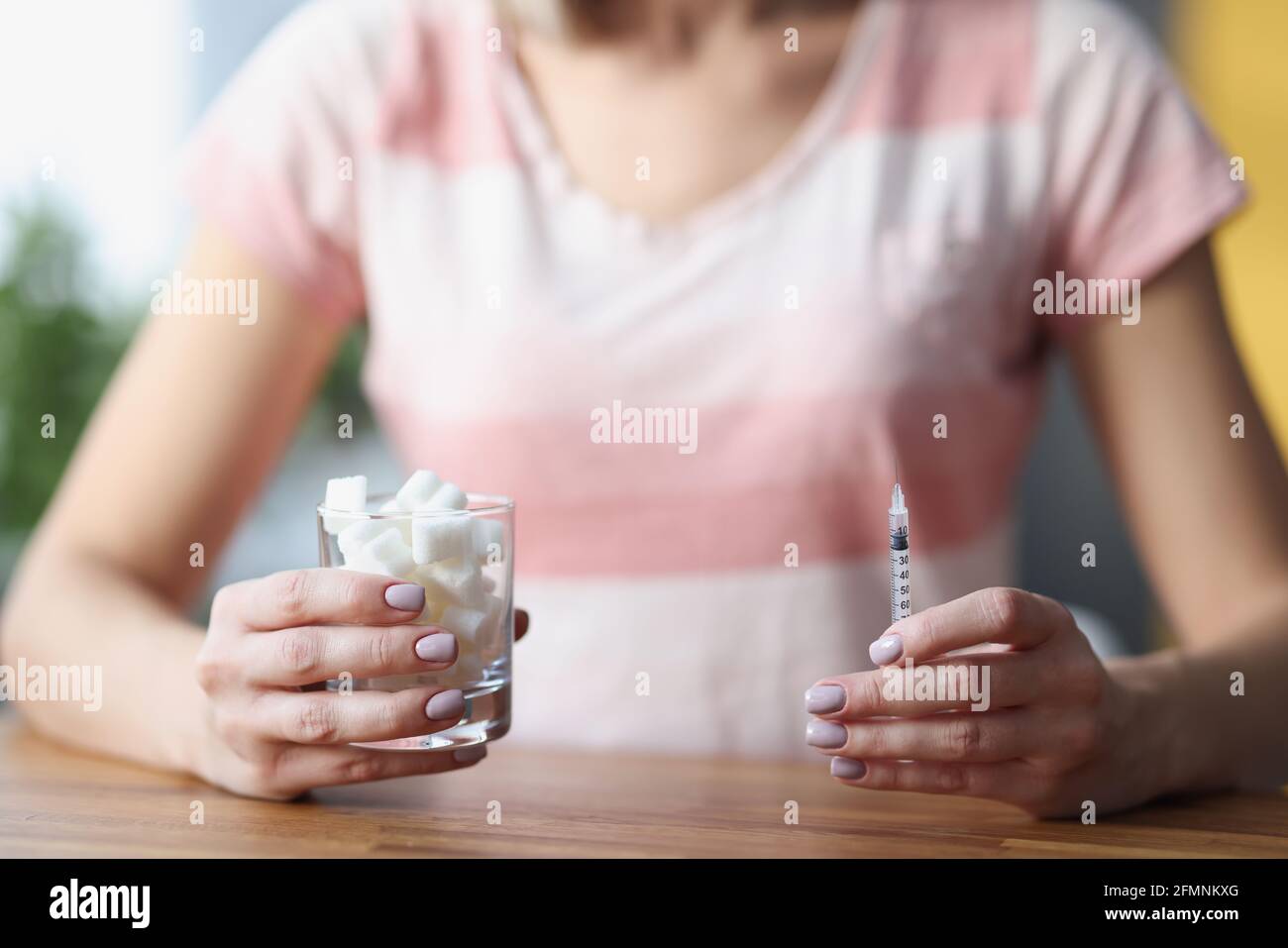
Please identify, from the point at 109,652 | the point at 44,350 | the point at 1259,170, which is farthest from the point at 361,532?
the point at 1259,170

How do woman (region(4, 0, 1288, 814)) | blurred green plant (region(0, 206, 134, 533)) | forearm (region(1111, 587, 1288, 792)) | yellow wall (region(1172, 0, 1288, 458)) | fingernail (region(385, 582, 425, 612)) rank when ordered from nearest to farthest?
fingernail (region(385, 582, 425, 612)) < forearm (region(1111, 587, 1288, 792)) < woman (region(4, 0, 1288, 814)) < blurred green plant (region(0, 206, 134, 533)) < yellow wall (region(1172, 0, 1288, 458))

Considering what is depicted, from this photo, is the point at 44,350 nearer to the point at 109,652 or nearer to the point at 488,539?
the point at 109,652

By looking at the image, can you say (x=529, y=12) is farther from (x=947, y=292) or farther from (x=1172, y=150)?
(x=1172, y=150)

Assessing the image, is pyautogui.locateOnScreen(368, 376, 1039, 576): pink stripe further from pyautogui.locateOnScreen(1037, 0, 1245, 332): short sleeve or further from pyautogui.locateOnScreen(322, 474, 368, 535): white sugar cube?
pyautogui.locateOnScreen(322, 474, 368, 535): white sugar cube

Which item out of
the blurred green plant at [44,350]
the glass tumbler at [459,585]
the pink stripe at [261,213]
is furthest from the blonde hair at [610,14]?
the blurred green plant at [44,350]

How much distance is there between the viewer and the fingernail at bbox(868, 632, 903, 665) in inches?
23.8

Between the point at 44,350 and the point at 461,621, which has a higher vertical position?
the point at 44,350

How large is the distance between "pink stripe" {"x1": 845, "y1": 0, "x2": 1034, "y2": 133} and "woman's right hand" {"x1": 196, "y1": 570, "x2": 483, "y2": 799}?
67 cm

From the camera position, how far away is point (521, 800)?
2.33 ft

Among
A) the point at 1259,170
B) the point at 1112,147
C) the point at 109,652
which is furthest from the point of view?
the point at 1259,170

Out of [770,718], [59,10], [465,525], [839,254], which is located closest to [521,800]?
[465,525]

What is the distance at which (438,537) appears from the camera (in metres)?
0.62

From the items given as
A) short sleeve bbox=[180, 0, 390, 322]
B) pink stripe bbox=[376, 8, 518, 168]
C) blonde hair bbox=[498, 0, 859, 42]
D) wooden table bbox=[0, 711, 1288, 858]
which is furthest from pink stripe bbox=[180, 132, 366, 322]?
wooden table bbox=[0, 711, 1288, 858]

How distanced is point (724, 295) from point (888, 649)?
493mm
